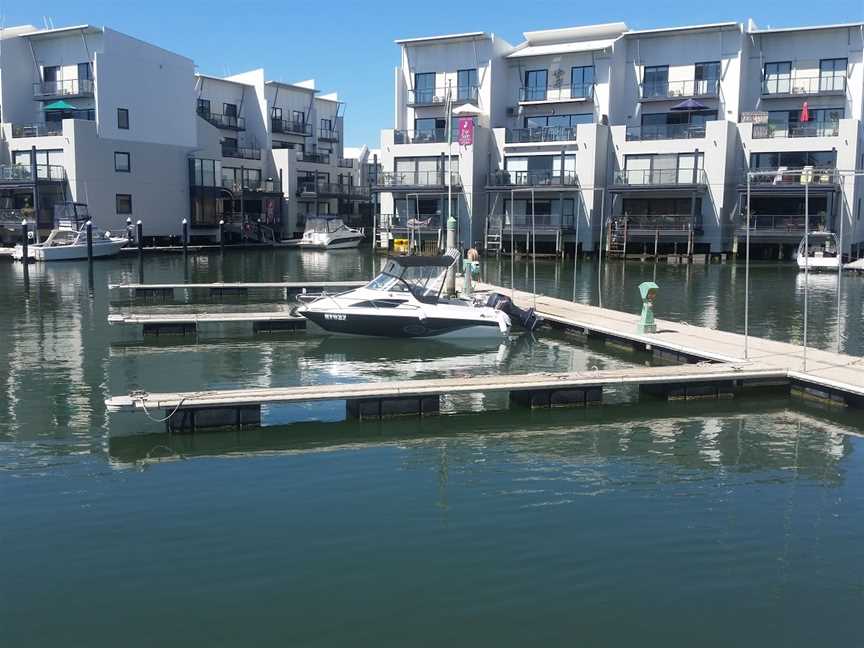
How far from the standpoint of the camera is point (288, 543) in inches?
416

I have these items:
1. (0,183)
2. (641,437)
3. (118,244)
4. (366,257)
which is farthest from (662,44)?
(641,437)

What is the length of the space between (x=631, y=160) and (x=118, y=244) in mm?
36860

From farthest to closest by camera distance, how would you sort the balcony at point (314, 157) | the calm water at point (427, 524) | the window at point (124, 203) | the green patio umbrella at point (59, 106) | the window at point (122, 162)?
the balcony at point (314, 157) → the window at point (124, 203) → the window at point (122, 162) → the green patio umbrella at point (59, 106) → the calm water at point (427, 524)

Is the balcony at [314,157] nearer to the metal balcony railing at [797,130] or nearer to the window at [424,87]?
the window at [424,87]

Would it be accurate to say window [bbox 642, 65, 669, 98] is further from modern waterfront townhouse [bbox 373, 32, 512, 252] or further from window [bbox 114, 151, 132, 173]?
window [bbox 114, 151, 132, 173]

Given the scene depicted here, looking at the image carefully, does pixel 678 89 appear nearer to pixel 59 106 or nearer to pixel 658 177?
pixel 658 177

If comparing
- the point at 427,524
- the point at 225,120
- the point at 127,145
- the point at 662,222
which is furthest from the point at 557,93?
the point at 427,524

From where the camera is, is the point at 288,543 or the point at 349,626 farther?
the point at 288,543

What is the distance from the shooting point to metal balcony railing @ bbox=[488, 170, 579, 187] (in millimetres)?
60844

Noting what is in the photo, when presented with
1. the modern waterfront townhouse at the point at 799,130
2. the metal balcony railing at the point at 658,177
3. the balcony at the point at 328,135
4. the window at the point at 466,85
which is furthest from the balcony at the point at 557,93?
the balcony at the point at 328,135

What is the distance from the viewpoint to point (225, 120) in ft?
270

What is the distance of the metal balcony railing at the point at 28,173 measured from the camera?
60844 millimetres

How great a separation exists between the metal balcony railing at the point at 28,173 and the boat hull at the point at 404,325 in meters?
44.5

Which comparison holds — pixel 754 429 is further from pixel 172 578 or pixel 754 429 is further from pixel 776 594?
pixel 172 578
